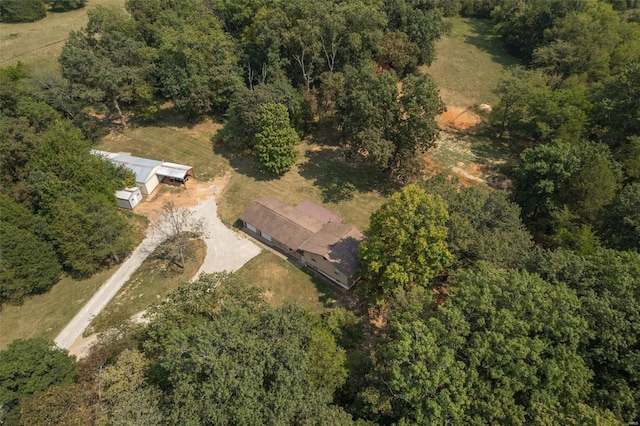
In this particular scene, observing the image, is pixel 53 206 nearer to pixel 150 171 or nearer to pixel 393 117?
pixel 150 171

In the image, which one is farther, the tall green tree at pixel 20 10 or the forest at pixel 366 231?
the tall green tree at pixel 20 10

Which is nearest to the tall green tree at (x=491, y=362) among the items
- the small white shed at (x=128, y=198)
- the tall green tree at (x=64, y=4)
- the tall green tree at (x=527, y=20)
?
the small white shed at (x=128, y=198)

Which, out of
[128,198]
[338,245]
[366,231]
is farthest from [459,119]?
[128,198]

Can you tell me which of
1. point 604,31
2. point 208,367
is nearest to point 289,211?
point 208,367

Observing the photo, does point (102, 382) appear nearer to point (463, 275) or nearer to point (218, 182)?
point (463, 275)

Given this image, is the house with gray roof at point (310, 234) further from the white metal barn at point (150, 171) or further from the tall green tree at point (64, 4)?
the tall green tree at point (64, 4)

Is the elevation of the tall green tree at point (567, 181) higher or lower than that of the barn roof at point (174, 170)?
higher

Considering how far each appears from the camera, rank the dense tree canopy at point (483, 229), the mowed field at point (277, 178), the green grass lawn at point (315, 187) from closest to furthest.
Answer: the dense tree canopy at point (483, 229) → the mowed field at point (277, 178) → the green grass lawn at point (315, 187)
